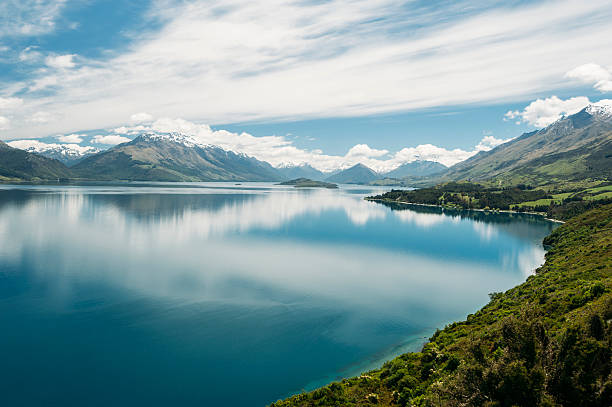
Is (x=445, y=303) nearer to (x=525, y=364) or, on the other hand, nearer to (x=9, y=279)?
(x=525, y=364)

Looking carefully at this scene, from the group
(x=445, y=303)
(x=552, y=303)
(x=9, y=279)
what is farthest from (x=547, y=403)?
(x=9, y=279)

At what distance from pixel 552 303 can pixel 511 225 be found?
486 feet

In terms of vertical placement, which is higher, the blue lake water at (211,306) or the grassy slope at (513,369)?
the grassy slope at (513,369)

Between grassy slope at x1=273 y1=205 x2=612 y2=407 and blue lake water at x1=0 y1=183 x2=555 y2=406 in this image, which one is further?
blue lake water at x1=0 y1=183 x2=555 y2=406

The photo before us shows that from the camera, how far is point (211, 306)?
54.3 m

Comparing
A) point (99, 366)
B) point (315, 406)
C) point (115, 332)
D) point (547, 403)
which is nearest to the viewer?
point (547, 403)

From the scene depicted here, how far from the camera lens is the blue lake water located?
3522 centimetres

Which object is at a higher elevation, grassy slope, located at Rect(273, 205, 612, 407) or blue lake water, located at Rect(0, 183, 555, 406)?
grassy slope, located at Rect(273, 205, 612, 407)

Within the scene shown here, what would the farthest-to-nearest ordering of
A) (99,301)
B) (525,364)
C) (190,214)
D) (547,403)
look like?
(190,214) < (99,301) < (525,364) < (547,403)

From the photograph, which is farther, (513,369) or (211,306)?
(211,306)

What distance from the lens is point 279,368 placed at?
38.3 meters

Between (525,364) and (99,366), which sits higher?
(525,364)

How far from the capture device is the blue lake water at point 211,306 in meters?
35.2

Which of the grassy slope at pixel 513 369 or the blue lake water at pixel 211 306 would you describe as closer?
the grassy slope at pixel 513 369
